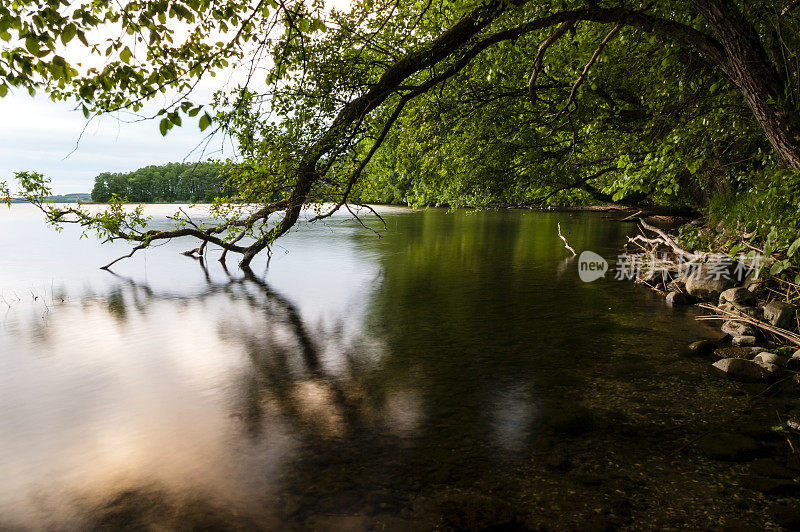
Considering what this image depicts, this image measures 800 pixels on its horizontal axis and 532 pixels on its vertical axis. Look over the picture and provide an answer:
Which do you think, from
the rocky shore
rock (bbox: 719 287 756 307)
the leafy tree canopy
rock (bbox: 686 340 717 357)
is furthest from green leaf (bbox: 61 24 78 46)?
rock (bbox: 719 287 756 307)

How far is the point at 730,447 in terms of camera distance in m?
5.76

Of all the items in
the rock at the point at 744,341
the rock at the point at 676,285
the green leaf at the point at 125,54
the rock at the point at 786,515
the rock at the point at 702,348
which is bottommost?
the rock at the point at 786,515

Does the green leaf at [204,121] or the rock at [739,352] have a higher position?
the green leaf at [204,121]

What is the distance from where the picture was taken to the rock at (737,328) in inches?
376

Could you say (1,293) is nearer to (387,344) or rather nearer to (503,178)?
(387,344)

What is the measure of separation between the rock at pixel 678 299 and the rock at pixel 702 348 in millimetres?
4047

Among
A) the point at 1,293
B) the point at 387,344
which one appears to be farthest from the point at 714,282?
the point at 1,293

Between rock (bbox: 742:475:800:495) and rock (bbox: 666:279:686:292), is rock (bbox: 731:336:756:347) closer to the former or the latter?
rock (bbox: 742:475:800:495)

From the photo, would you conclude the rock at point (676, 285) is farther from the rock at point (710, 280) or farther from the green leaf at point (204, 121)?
the green leaf at point (204, 121)

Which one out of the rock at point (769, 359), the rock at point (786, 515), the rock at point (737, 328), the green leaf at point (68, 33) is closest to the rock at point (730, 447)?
the rock at point (786, 515)

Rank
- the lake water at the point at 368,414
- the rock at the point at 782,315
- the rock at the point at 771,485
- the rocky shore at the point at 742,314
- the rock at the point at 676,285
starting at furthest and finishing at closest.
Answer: the rock at the point at 676,285 → the rock at the point at 782,315 → the rocky shore at the point at 742,314 → the lake water at the point at 368,414 → the rock at the point at 771,485

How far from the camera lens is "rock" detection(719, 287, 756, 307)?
35.8 feet

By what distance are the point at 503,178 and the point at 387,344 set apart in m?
11.5

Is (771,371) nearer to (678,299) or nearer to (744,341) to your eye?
(744,341)
